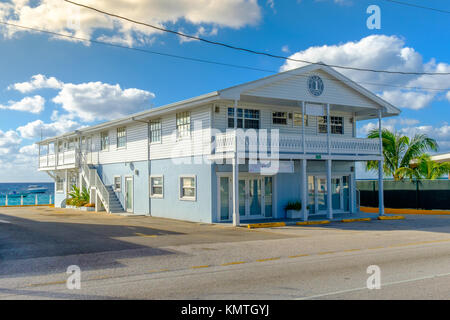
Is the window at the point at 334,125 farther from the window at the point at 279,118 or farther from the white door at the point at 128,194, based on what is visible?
the white door at the point at 128,194

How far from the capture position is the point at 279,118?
21.7 meters

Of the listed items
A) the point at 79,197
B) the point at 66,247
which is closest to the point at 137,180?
the point at 79,197

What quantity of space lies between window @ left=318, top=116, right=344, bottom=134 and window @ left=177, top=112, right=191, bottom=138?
722 cm

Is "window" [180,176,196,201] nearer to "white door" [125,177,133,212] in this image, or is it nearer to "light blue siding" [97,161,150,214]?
"light blue siding" [97,161,150,214]

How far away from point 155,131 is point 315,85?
878 centimetres

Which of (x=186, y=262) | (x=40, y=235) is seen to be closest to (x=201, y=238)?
(x=186, y=262)

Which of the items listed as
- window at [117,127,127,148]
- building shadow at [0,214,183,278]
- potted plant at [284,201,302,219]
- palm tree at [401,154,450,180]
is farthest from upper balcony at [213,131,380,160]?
window at [117,127,127,148]

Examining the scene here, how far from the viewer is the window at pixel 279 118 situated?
848 inches

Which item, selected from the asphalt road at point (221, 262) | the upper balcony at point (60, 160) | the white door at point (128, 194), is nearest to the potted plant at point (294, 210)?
the asphalt road at point (221, 262)

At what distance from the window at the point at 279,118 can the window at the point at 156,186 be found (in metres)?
6.58

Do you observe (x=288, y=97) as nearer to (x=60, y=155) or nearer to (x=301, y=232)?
(x=301, y=232)

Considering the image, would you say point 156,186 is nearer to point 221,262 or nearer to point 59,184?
point 221,262

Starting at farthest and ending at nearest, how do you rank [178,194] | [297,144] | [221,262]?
[178,194] → [297,144] → [221,262]
